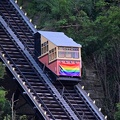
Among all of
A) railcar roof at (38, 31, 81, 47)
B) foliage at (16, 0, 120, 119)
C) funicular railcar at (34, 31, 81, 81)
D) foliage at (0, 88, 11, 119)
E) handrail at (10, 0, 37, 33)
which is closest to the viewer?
foliage at (0, 88, 11, 119)

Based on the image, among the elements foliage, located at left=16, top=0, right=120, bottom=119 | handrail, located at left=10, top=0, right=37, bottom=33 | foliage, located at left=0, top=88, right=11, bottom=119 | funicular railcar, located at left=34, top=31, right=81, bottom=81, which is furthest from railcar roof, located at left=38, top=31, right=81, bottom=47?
foliage, located at left=0, top=88, right=11, bottom=119

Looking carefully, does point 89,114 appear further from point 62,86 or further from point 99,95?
point 99,95

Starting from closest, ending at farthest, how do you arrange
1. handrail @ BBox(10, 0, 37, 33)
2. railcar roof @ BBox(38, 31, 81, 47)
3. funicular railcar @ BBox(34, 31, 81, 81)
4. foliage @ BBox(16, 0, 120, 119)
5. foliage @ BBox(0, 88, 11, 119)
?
foliage @ BBox(0, 88, 11, 119) → funicular railcar @ BBox(34, 31, 81, 81) → railcar roof @ BBox(38, 31, 81, 47) → foliage @ BBox(16, 0, 120, 119) → handrail @ BBox(10, 0, 37, 33)

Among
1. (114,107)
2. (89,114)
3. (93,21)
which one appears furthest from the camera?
(93,21)

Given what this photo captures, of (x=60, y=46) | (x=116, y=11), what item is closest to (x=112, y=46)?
(x=116, y=11)

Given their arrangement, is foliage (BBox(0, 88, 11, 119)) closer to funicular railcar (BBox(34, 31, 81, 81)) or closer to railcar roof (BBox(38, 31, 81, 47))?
funicular railcar (BBox(34, 31, 81, 81))

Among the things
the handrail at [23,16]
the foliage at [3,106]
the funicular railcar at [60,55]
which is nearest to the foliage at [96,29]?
the handrail at [23,16]

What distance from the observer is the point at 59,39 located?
56.2 m

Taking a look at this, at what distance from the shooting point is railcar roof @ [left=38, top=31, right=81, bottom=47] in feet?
181

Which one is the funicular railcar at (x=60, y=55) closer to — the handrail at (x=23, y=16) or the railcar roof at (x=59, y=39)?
the railcar roof at (x=59, y=39)

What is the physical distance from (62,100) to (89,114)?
1683 mm

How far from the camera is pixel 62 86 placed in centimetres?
5419

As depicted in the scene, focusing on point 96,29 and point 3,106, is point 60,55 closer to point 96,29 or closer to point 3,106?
point 3,106

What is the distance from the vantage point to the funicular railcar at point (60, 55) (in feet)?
178
